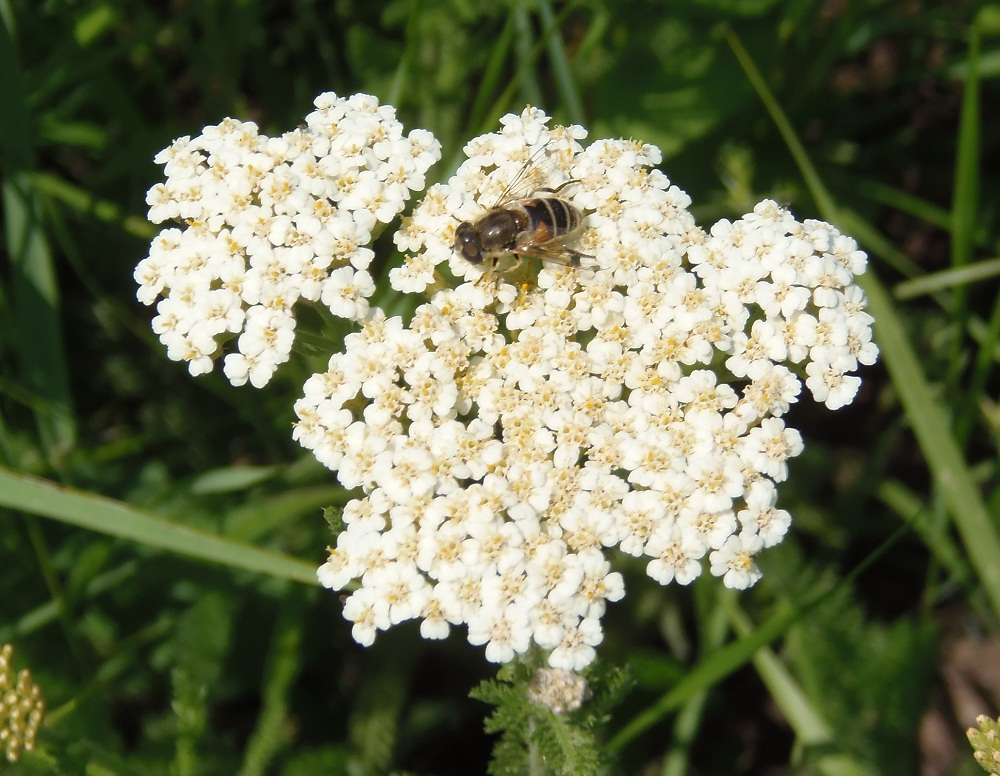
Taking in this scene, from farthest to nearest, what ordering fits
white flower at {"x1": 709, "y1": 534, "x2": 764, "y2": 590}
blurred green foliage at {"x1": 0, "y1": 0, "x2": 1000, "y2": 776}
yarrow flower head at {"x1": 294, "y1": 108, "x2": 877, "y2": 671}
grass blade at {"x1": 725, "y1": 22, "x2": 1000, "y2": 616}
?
1. blurred green foliage at {"x1": 0, "y1": 0, "x2": 1000, "y2": 776}
2. grass blade at {"x1": 725, "y1": 22, "x2": 1000, "y2": 616}
3. white flower at {"x1": 709, "y1": 534, "x2": 764, "y2": 590}
4. yarrow flower head at {"x1": 294, "y1": 108, "x2": 877, "y2": 671}

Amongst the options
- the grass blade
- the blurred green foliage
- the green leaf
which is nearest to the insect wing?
the blurred green foliage

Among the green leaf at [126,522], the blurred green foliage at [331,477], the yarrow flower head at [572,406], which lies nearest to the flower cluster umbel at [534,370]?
the yarrow flower head at [572,406]

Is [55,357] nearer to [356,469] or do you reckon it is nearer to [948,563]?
[356,469]

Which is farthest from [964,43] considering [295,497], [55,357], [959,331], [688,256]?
[55,357]

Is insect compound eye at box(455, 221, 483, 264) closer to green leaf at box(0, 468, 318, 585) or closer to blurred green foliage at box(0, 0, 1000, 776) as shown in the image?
blurred green foliage at box(0, 0, 1000, 776)

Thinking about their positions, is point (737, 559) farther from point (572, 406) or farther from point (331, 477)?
point (331, 477)

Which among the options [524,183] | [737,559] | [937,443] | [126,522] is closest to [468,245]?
[524,183]
